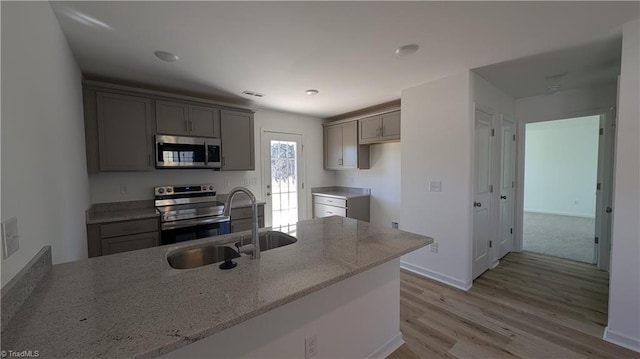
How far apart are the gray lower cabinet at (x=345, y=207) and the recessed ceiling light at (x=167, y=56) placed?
3.03 metres

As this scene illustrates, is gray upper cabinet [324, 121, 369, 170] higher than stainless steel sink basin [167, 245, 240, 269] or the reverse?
higher

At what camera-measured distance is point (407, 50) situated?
216 centimetres

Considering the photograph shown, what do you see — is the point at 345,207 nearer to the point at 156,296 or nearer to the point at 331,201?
the point at 331,201

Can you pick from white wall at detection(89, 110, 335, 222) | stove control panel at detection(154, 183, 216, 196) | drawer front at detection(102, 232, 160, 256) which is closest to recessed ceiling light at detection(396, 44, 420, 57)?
white wall at detection(89, 110, 335, 222)

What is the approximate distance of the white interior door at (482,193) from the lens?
2.95 m

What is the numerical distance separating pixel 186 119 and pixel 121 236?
59.6 inches

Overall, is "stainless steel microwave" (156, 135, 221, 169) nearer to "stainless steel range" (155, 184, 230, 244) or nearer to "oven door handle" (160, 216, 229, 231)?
"stainless steel range" (155, 184, 230, 244)

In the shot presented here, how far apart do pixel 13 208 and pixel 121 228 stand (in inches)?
73.3

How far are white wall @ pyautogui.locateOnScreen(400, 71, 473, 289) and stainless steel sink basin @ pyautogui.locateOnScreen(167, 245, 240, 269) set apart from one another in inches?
94.4

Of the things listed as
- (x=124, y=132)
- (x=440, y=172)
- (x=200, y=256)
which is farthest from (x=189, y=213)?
(x=440, y=172)

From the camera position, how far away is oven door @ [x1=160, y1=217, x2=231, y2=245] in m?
2.82

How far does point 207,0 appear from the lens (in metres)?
1.51

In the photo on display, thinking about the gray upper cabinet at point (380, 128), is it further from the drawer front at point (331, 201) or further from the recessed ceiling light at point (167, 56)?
the recessed ceiling light at point (167, 56)

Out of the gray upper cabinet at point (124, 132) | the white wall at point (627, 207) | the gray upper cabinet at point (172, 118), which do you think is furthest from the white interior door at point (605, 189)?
the gray upper cabinet at point (124, 132)
